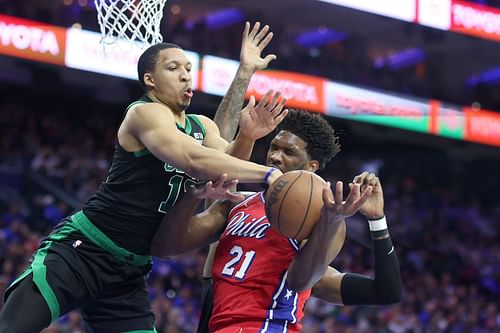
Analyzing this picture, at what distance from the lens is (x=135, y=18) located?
529 cm

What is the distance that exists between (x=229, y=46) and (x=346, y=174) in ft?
14.8

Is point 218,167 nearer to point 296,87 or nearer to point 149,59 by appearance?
point 149,59

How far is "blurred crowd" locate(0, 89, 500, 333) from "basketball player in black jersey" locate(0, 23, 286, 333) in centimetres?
465

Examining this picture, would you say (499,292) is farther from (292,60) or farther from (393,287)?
(393,287)

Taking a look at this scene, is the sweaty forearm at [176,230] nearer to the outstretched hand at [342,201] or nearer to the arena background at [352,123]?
the outstretched hand at [342,201]

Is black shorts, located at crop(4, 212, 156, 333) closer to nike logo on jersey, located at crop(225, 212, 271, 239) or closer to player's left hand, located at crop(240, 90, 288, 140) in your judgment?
nike logo on jersey, located at crop(225, 212, 271, 239)

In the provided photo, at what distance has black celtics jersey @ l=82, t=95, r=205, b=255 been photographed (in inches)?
163

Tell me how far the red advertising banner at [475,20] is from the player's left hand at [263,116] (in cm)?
1393

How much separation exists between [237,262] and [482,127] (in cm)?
1613

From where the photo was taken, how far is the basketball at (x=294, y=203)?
3.62 m

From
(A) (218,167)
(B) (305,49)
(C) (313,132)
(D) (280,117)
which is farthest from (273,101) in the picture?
(B) (305,49)

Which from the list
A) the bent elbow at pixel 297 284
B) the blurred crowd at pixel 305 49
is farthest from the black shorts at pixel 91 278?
the blurred crowd at pixel 305 49

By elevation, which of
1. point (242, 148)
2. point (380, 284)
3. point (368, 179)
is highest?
point (242, 148)

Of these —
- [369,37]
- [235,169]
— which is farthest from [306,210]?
[369,37]
